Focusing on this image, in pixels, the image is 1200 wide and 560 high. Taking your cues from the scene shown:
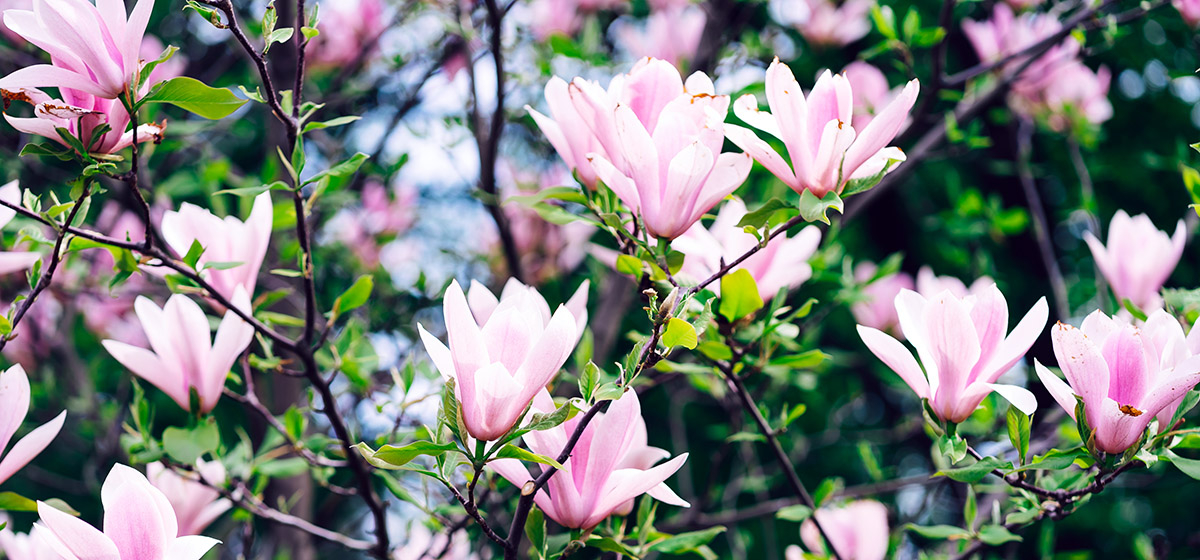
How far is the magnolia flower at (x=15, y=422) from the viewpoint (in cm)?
96

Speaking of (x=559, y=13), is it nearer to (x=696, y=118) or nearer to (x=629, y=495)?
(x=696, y=118)

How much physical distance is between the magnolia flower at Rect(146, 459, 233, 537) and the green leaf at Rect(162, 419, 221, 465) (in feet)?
0.32

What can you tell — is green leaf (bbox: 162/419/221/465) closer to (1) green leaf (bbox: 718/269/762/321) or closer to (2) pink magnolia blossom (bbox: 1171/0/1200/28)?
(1) green leaf (bbox: 718/269/762/321)

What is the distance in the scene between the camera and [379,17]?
314 centimetres

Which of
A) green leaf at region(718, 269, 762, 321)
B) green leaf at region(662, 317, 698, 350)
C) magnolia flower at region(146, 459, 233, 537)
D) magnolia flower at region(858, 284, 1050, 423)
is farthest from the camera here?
magnolia flower at region(146, 459, 233, 537)

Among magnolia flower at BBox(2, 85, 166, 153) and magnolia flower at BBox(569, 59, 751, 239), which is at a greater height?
magnolia flower at BBox(2, 85, 166, 153)

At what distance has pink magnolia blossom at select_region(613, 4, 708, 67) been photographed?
2.54 m

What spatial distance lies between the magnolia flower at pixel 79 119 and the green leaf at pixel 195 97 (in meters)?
0.06

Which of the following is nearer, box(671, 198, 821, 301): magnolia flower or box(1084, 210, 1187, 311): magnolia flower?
box(671, 198, 821, 301): magnolia flower

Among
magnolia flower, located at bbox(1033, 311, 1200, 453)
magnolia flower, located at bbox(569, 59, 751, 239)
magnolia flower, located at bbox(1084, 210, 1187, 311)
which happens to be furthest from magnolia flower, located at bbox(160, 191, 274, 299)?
magnolia flower, located at bbox(1084, 210, 1187, 311)

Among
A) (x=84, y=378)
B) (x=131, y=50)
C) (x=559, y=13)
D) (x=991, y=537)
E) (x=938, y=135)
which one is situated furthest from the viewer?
(x=559, y=13)

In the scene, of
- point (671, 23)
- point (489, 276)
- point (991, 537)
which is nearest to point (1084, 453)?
point (991, 537)

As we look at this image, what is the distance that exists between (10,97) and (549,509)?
2.43 feet

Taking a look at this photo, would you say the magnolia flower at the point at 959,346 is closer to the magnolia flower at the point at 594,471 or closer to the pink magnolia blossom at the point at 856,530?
the magnolia flower at the point at 594,471
